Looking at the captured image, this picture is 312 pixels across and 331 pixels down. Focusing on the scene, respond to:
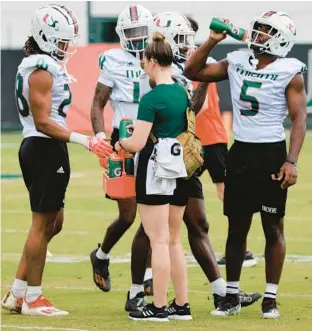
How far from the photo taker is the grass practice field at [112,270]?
8.58 meters

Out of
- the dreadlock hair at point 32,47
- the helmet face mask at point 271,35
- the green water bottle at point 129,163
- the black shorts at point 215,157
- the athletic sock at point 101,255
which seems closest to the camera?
the green water bottle at point 129,163

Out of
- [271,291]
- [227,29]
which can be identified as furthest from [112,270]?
[227,29]

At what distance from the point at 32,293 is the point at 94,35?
19644 mm

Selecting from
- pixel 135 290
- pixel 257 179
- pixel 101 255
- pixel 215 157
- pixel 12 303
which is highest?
pixel 257 179

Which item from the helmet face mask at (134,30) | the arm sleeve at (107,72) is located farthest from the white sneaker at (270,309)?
the helmet face mask at (134,30)

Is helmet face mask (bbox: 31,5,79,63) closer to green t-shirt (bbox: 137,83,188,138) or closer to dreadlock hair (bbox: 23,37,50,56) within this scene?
dreadlock hair (bbox: 23,37,50,56)

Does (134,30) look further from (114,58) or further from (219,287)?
(219,287)

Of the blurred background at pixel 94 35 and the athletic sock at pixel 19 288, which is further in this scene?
the blurred background at pixel 94 35

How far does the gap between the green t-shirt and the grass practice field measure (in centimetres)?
127

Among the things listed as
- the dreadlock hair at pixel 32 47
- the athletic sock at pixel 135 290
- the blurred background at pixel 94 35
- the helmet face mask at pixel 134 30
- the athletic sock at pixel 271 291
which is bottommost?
the blurred background at pixel 94 35

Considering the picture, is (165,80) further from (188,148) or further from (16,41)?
(16,41)

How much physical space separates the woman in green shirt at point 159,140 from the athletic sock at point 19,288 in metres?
1.13

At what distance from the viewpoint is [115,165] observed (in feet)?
28.5

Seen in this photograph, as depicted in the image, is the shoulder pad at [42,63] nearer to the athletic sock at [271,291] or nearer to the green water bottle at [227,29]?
the green water bottle at [227,29]
